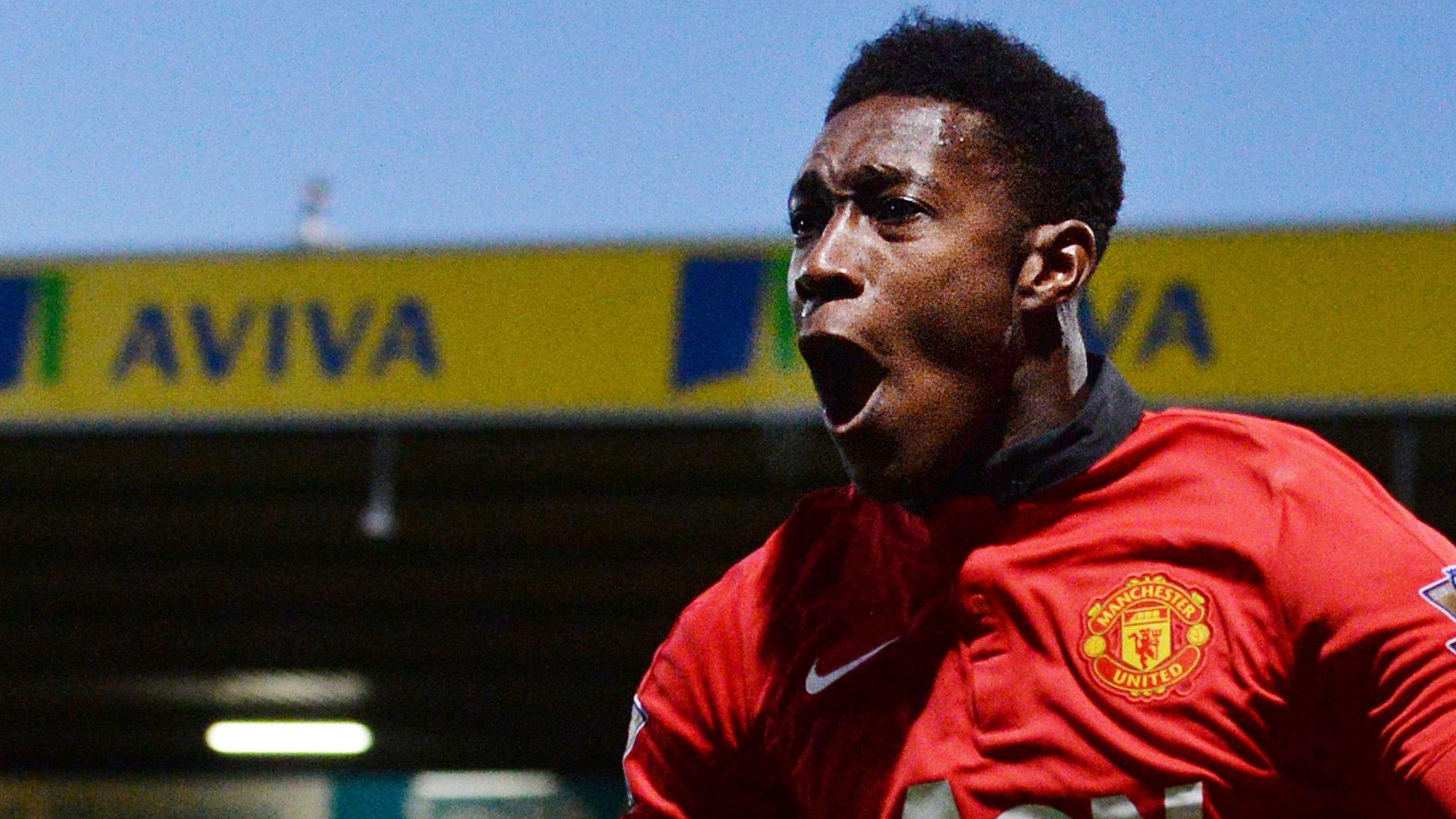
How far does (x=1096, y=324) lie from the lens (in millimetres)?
7621

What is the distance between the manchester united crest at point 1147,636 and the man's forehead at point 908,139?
1.62 feet

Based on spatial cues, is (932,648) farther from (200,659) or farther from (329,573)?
(200,659)

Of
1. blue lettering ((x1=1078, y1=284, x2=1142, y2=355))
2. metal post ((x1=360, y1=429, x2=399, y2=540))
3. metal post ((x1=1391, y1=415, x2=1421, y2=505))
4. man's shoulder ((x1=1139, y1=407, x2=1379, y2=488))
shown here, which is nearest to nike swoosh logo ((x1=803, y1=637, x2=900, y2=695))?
man's shoulder ((x1=1139, y1=407, x2=1379, y2=488))

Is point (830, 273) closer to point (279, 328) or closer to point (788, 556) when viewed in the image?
point (788, 556)

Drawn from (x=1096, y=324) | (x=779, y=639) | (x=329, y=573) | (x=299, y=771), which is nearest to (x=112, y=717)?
(x=299, y=771)

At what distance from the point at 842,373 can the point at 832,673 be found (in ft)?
1.16

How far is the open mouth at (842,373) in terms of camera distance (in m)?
2.24

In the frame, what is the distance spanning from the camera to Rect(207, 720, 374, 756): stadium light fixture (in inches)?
558

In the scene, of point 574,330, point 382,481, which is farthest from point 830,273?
point 382,481

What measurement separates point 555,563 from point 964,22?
887cm

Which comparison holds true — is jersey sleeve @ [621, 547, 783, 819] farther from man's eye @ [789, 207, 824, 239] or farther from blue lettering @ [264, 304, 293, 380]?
blue lettering @ [264, 304, 293, 380]

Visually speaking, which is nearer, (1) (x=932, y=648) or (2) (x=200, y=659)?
(1) (x=932, y=648)

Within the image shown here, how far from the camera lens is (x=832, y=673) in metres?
2.38

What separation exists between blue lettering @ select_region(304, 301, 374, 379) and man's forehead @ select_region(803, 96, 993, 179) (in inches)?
259
